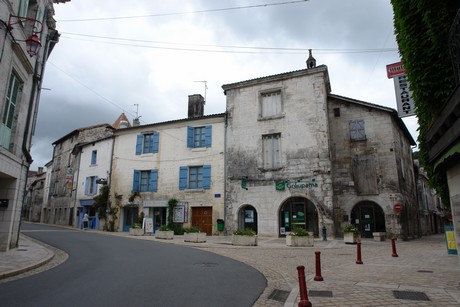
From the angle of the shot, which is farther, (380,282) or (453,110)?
(380,282)

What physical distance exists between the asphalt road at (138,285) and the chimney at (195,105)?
58.1 ft

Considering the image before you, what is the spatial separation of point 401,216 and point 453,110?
55.4 ft

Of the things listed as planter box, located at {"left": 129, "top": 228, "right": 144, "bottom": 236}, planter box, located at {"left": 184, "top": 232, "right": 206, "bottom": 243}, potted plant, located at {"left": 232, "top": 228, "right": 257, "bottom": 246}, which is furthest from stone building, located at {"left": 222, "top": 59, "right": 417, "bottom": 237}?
planter box, located at {"left": 129, "top": 228, "right": 144, "bottom": 236}

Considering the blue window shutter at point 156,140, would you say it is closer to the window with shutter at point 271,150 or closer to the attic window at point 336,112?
the window with shutter at point 271,150

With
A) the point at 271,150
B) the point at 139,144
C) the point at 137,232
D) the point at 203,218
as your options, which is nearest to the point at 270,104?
the point at 271,150

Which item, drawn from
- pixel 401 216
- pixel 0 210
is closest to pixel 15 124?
pixel 0 210

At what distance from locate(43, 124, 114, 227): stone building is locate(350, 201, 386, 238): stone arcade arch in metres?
21.5

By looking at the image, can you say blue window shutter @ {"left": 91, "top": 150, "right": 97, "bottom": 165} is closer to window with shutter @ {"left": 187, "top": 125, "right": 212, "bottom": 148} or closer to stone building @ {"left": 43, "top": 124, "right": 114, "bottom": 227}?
stone building @ {"left": 43, "top": 124, "right": 114, "bottom": 227}

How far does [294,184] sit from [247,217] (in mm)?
3776

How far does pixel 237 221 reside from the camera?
20781mm

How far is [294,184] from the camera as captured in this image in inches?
775

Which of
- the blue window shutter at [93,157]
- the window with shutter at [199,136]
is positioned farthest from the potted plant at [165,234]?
the blue window shutter at [93,157]

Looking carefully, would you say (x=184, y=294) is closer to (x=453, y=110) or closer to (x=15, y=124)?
(x=453, y=110)

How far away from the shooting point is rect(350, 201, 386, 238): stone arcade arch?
2000 centimetres
